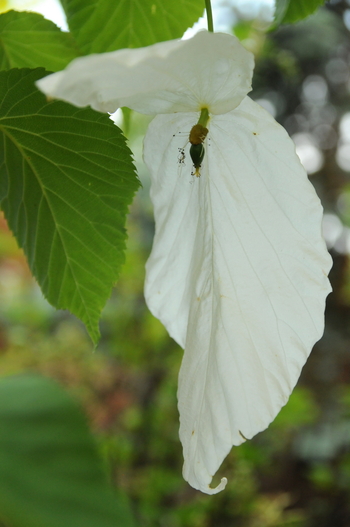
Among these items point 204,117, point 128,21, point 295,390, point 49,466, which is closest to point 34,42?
point 128,21

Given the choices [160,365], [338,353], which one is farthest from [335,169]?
[160,365]

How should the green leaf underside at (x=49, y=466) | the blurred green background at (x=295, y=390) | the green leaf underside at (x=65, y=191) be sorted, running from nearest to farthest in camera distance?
the green leaf underside at (x=49, y=466) → the green leaf underside at (x=65, y=191) → the blurred green background at (x=295, y=390)

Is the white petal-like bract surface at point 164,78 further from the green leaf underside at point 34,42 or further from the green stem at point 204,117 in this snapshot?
the green leaf underside at point 34,42

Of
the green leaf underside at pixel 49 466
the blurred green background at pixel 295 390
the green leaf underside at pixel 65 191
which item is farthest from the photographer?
the blurred green background at pixel 295 390

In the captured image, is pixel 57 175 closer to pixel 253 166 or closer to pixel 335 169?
pixel 253 166

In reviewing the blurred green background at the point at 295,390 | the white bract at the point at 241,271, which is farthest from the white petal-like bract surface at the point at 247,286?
the blurred green background at the point at 295,390

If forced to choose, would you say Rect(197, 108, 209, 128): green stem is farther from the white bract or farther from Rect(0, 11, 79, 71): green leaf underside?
Rect(0, 11, 79, 71): green leaf underside

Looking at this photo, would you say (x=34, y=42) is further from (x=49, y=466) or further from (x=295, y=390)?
(x=295, y=390)
